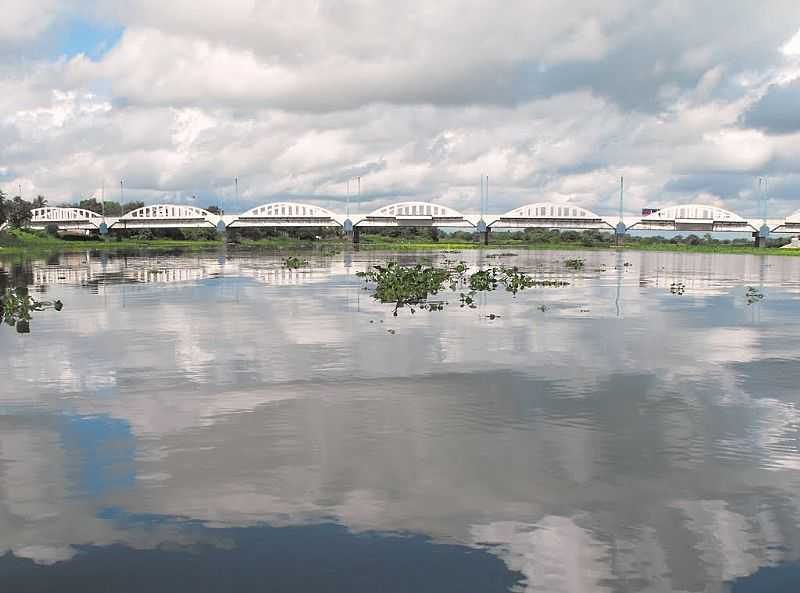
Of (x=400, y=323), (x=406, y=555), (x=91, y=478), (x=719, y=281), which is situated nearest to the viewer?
(x=406, y=555)

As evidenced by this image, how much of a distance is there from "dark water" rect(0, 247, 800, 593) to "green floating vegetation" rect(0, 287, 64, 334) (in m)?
3.54

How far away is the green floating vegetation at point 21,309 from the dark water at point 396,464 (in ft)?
11.6

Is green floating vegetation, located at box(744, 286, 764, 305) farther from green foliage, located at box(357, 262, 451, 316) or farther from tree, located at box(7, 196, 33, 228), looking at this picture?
tree, located at box(7, 196, 33, 228)

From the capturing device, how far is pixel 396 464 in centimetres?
1184

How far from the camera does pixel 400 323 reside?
30062mm

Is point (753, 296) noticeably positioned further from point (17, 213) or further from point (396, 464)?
point (17, 213)

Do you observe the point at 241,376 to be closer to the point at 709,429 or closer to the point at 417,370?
the point at 417,370

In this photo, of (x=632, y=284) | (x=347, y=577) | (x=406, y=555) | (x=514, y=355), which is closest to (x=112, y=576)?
(x=347, y=577)

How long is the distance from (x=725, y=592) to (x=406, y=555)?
12.1 ft

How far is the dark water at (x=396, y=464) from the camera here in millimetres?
8570

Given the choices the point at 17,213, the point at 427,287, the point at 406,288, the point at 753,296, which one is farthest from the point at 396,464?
the point at 17,213

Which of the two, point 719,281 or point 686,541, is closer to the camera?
point 686,541

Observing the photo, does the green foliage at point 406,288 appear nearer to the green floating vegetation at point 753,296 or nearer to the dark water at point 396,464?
the dark water at point 396,464

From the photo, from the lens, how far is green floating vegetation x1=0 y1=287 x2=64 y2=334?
28375 mm
